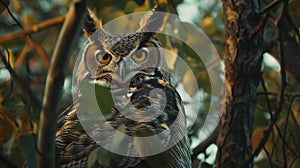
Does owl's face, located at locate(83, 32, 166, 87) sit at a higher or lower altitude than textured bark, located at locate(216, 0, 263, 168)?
higher

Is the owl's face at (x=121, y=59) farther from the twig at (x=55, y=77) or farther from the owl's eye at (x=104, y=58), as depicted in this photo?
the twig at (x=55, y=77)

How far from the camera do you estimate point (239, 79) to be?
2.02 metres

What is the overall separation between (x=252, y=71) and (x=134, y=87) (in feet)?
2.15

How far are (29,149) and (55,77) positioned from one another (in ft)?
1.24

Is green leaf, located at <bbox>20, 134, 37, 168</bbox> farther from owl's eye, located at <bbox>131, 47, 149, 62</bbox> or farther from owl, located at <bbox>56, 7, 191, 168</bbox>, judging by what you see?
owl's eye, located at <bbox>131, 47, 149, 62</bbox>

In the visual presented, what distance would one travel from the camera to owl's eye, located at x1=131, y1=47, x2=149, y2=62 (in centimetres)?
266

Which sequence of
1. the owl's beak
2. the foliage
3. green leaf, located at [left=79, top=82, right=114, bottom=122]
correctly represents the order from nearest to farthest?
green leaf, located at [left=79, top=82, right=114, bottom=122], the foliage, the owl's beak

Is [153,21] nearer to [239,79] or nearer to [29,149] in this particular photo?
[239,79]

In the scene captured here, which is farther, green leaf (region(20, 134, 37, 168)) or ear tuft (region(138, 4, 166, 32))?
ear tuft (region(138, 4, 166, 32))

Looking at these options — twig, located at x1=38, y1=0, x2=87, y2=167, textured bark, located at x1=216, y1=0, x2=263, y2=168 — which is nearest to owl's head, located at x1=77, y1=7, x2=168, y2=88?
textured bark, located at x1=216, y1=0, x2=263, y2=168

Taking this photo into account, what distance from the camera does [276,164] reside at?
2412mm

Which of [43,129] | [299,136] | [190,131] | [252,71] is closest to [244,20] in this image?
[252,71]

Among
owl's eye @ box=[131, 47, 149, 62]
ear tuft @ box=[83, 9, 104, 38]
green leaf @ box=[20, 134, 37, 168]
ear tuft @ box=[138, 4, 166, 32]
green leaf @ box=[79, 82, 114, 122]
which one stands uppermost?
ear tuft @ box=[83, 9, 104, 38]

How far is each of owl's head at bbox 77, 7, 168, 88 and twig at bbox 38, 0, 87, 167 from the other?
1.26m
